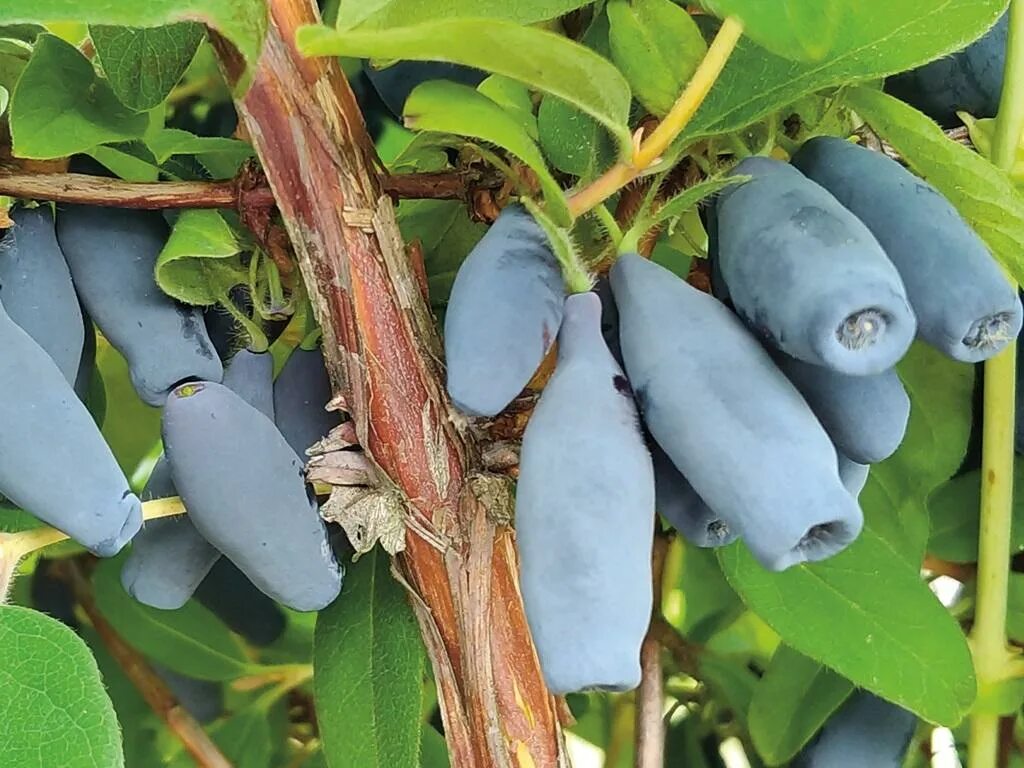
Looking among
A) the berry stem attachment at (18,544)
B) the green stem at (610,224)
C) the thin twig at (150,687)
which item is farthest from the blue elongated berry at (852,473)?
the thin twig at (150,687)

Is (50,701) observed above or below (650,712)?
above

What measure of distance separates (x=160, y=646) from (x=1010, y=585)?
542mm

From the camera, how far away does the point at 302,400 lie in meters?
0.49

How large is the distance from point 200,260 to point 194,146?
4 cm

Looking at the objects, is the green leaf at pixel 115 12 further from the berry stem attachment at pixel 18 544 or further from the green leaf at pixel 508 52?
the berry stem attachment at pixel 18 544

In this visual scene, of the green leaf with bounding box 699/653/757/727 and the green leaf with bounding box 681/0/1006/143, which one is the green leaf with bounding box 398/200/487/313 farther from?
the green leaf with bounding box 699/653/757/727

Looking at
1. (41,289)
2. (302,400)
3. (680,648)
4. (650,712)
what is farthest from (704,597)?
(41,289)

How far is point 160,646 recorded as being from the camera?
2.61 ft

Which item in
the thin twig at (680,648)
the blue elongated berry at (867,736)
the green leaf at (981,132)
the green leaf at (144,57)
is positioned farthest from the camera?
the thin twig at (680,648)

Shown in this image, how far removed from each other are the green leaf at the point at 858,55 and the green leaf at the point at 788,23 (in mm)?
16

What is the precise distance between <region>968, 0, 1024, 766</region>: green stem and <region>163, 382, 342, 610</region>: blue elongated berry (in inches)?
12.8

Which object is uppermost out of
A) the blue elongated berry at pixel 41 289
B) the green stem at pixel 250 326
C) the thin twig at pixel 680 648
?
the blue elongated berry at pixel 41 289

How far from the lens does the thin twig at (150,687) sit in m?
0.75

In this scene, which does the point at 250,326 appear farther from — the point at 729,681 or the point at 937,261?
the point at 729,681
